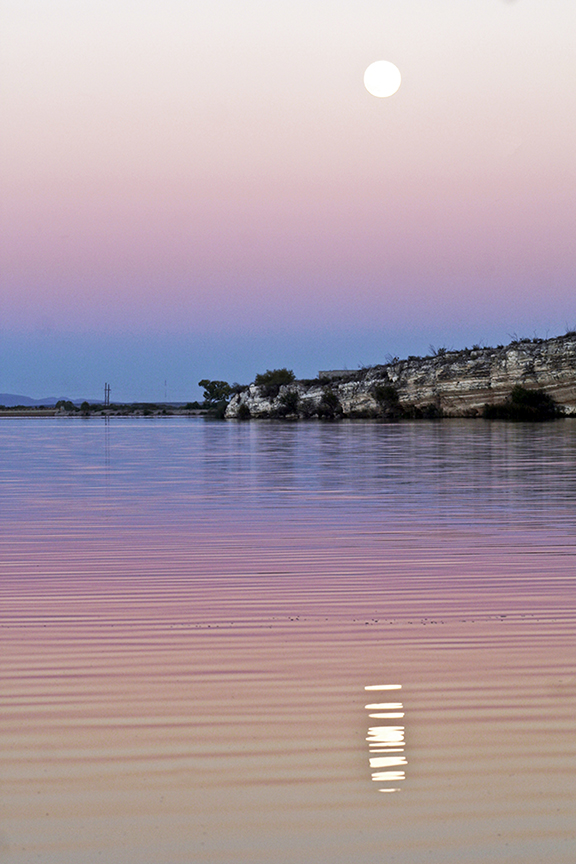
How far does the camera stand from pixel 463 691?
15.5ft

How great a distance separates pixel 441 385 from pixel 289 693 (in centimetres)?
7041

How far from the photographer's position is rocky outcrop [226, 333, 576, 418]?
65.2m

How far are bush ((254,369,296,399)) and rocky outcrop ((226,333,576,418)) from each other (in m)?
0.69

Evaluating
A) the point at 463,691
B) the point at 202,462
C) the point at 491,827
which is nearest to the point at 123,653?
the point at 463,691

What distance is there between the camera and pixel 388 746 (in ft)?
13.0

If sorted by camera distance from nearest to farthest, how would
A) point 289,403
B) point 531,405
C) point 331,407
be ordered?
point 531,405
point 331,407
point 289,403

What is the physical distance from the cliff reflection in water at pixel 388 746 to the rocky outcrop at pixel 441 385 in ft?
201

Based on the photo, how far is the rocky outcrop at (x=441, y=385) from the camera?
65188 millimetres

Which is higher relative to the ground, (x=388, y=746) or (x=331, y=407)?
(x=331, y=407)

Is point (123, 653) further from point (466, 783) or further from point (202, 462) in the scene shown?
point (202, 462)

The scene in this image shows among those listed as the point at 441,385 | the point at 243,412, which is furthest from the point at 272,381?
the point at 441,385

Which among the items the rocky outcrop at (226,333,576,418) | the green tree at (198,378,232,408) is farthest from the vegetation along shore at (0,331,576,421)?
the green tree at (198,378,232,408)

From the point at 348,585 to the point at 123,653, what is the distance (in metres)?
2.57

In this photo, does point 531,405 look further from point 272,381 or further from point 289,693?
point 289,693
